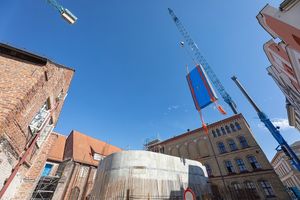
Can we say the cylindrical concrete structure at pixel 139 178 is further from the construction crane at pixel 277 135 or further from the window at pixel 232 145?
the construction crane at pixel 277 135

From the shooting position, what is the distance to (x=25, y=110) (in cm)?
636

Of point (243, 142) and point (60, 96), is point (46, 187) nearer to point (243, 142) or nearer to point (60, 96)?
point (60, 96)

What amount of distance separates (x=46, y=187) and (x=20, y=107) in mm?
19509

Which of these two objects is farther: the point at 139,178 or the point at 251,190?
the point at 251,190

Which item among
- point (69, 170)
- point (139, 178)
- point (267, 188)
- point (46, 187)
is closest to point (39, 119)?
Result: point (139, 178)

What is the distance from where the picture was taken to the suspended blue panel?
14.2 meters

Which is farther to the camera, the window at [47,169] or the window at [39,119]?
the window at [47,169]

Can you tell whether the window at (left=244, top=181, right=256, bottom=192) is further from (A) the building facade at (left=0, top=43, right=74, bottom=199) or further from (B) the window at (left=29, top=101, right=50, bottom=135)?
(B) the window at (left=29, top=101, right=50, bottom=135)

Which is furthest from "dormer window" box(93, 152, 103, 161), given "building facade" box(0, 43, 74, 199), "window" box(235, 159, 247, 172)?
"window" box(235, 159, 247, 172)

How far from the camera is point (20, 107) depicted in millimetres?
5879

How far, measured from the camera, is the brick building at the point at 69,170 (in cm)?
1853

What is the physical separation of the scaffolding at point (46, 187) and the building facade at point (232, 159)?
2174cm

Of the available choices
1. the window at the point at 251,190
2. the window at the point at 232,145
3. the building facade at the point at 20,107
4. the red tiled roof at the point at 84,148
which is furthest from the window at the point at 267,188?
the building facade at the point at 20,107

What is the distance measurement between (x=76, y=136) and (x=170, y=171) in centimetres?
1795
